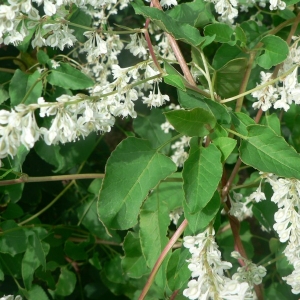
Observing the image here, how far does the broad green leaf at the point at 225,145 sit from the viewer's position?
91 centimetres

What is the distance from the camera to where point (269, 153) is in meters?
0.94

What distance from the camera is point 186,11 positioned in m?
1.15

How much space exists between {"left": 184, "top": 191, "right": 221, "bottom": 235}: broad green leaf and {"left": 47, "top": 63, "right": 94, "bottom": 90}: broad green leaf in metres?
0.47

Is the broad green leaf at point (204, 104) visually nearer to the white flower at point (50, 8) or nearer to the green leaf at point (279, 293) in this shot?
the white flower at point (50, 8)

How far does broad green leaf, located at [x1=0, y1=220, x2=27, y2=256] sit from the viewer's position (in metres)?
1.25

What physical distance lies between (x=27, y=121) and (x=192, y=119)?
0.33m

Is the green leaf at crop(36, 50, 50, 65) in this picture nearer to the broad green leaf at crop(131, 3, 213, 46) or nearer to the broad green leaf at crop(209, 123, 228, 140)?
the broad green leaf at crop(131, 3, 213, 46)

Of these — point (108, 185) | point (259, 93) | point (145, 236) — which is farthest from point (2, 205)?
point (259, 93)

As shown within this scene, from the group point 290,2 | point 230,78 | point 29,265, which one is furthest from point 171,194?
point 290,2

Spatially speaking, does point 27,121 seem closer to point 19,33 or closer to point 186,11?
point 19,33

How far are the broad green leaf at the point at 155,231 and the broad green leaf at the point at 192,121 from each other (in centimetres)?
32

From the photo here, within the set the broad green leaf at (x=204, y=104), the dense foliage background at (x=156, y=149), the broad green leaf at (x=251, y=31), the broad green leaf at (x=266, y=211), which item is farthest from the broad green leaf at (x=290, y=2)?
the broad green leaf at (x=266, y=211)

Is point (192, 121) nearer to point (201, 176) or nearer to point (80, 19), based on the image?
point (201, 176)

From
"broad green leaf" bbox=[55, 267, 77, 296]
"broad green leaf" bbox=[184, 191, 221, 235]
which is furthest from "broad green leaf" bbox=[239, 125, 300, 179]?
"broad green leaf" bbox=[55, 267, 77, 296]
